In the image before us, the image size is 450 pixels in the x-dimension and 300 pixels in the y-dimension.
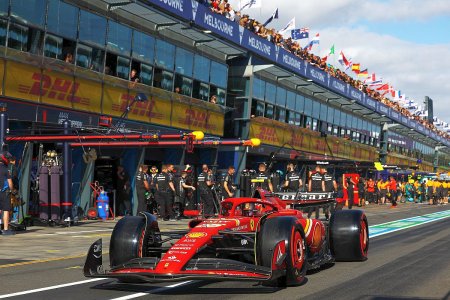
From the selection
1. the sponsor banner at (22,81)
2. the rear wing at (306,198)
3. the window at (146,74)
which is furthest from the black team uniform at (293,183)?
the sponsor banner at (22,81)

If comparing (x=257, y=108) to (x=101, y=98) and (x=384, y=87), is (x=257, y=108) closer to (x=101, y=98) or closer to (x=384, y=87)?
(x=101, y=98)

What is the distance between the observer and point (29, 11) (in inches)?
718

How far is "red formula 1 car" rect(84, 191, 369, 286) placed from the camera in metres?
7.09

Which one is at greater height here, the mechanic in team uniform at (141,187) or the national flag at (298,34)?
the national flag at (298,34)

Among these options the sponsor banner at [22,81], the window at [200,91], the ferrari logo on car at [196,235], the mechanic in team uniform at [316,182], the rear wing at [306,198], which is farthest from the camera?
the window at [200,91]

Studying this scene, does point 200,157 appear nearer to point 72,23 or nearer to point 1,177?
point 72,23

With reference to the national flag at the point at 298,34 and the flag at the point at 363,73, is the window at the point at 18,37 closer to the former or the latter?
the national flag at the point at 298,34

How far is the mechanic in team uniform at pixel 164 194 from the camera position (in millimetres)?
21422

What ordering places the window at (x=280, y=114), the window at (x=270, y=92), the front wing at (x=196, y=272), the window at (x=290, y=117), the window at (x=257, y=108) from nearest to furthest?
the front wing at (x=196, y=272) → the window at (x=257, y=108) → the window at (x=270, y=92) → the window at (x=280, y=114) → the window at (x=290, y=117)

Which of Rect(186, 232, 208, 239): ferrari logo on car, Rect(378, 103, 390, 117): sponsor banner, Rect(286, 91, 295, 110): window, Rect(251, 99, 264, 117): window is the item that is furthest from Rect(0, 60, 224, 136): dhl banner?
Rect(378, 103, 390, 117): sponsor banner

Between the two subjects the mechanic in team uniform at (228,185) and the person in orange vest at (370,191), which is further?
the person in orange vest at (370,191)

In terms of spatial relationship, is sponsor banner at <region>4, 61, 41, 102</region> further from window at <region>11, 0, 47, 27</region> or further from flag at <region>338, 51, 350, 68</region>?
flag at <region>338, 51, 350, 68</region>

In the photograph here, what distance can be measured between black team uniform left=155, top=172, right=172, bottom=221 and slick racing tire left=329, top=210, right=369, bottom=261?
11.5 m

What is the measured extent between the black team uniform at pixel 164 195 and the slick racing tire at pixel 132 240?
12.7 meters
